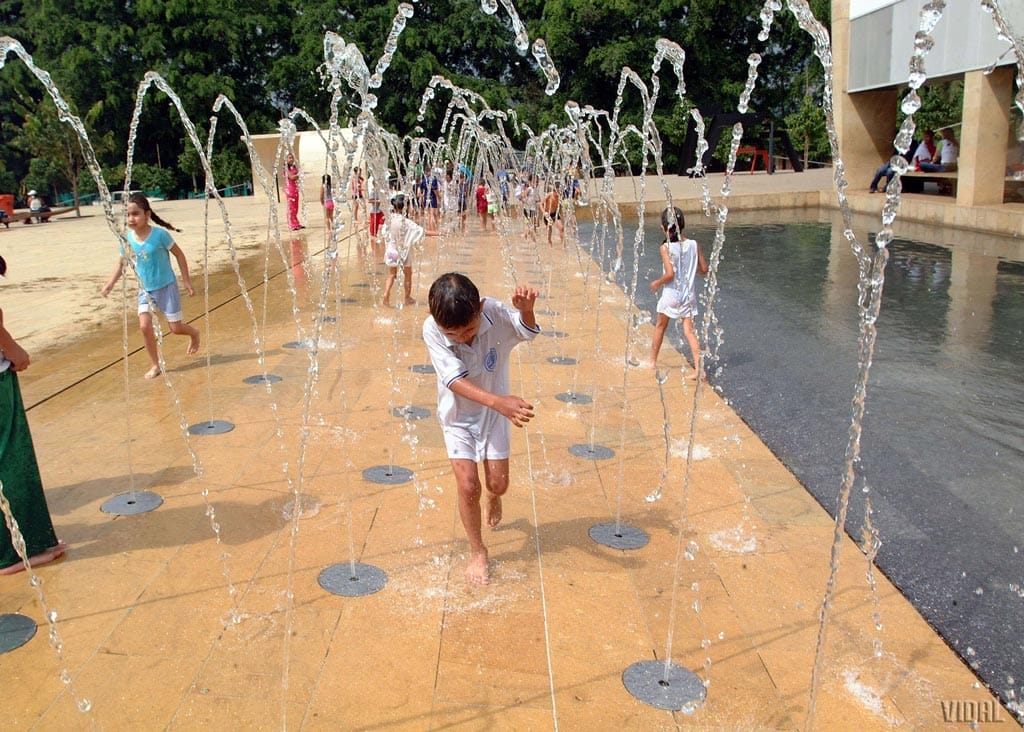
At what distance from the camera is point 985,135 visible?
1542cm

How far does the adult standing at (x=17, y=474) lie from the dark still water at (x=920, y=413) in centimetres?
342

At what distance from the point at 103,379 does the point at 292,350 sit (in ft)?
4.72

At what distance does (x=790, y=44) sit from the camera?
3634 cm

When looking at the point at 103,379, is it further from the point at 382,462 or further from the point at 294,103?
the point at 294,103

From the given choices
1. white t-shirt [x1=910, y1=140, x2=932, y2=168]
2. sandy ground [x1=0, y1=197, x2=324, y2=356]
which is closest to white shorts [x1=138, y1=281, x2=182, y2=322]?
sandy ground [x1=0, y1=197, x2=324, y2=356]

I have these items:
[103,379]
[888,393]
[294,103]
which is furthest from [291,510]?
[294,103]

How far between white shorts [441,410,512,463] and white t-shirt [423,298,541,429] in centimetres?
2

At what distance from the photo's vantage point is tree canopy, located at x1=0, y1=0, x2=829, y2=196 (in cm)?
3369

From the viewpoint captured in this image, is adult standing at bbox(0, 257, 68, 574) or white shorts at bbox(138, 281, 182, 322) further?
white shorts at bbox(138, 281, 182, 322)

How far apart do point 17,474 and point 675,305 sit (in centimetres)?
431

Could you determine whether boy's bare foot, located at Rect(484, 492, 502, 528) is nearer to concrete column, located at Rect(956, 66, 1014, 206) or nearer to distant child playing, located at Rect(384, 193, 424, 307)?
distant child playing, located at Rect(384, 193, 424, 307)

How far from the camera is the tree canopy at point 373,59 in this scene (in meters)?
33.7

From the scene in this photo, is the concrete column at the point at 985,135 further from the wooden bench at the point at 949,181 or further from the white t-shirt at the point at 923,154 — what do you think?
the white t-shirt at the point at 923,154

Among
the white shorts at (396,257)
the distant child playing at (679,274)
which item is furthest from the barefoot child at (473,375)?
the white shorts at (396,257)
